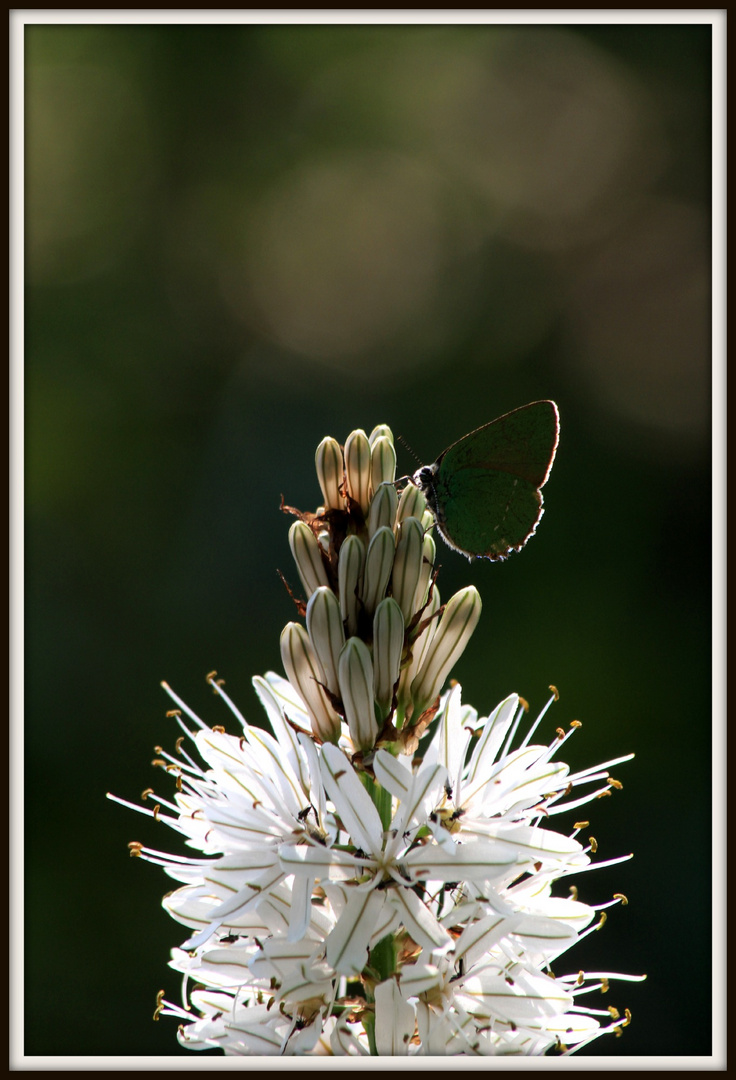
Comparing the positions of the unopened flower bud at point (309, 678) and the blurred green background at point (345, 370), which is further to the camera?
the blurred green background at point (345, 370)

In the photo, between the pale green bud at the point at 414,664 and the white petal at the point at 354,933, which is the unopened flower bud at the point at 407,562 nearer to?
the pale green bud at the point at 414,664

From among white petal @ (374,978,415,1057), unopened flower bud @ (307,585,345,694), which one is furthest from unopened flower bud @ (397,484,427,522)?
white petal @ (374,978,415,1057)

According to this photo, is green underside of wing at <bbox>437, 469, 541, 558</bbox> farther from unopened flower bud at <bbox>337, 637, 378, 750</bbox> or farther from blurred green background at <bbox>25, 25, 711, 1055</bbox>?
blurred green background at <bbox>25, 25, 711, 1055</bbox>

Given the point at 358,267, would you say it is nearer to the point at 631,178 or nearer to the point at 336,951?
the point at 631,178

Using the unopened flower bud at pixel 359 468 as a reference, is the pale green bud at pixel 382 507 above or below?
below

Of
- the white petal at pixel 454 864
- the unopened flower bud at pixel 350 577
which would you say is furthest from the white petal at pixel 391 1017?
the unopened flower bud at pixel 350 577

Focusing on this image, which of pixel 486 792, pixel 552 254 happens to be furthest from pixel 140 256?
pixel 486 792

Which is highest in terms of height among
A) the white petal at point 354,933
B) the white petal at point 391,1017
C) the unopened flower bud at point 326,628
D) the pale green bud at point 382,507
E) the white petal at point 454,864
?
the pale green bud at point 382,507
